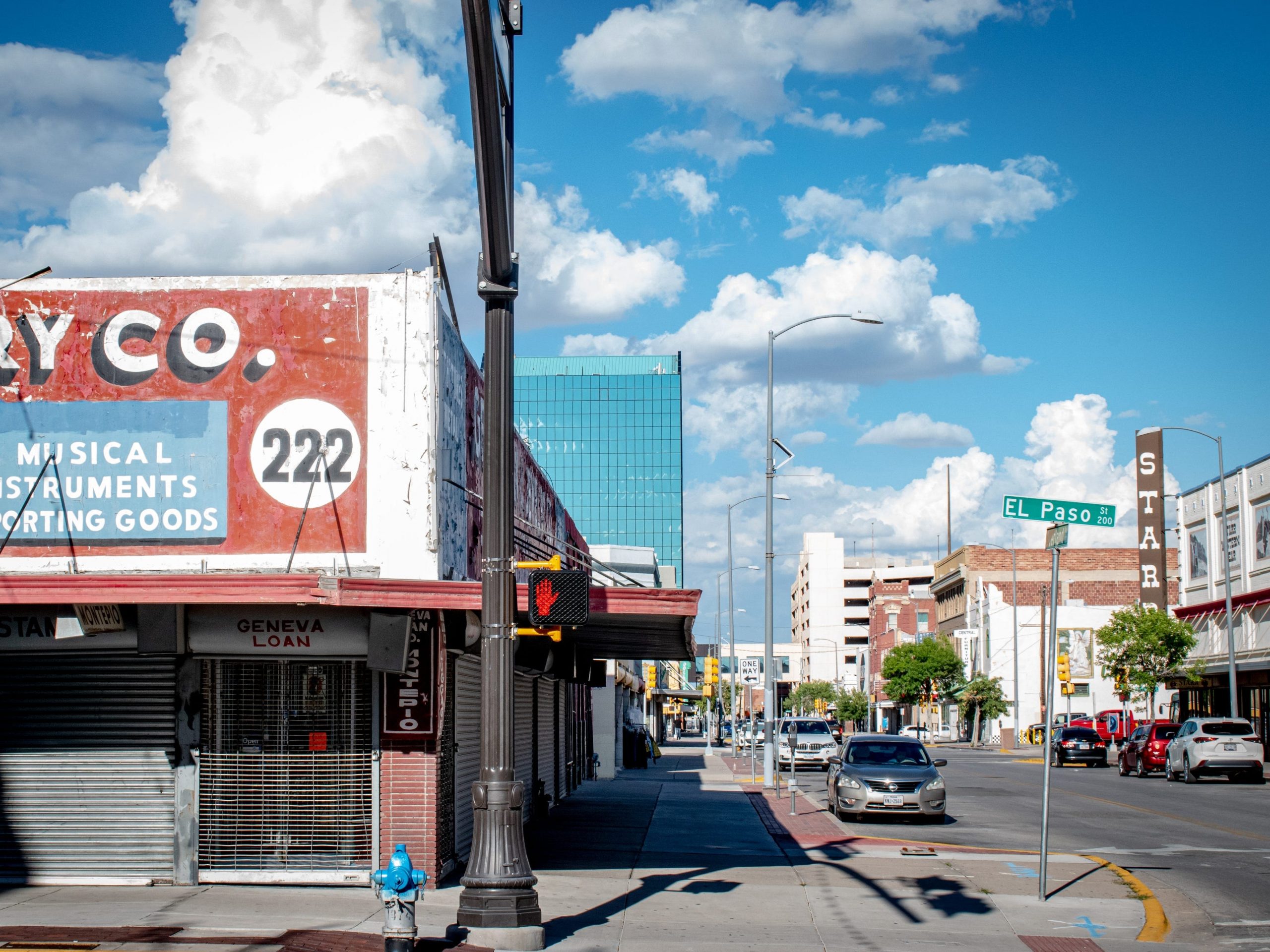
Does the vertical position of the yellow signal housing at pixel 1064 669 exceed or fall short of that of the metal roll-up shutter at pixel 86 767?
it falls short

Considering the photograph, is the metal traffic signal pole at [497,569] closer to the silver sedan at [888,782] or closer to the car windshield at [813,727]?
the silver sedan at [888,782]

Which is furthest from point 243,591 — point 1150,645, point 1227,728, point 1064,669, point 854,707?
point 854,707

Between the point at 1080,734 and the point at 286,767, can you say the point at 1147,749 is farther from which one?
the point at 286,767

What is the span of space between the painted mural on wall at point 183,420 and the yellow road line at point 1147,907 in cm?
861

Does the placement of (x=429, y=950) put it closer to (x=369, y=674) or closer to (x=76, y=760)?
(x=369, y=674)

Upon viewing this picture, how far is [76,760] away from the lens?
13258mm

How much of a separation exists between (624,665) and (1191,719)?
17.1 metres

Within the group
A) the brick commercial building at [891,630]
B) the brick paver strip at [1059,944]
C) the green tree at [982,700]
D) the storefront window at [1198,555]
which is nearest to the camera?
the brick paver strip at [1059,944]

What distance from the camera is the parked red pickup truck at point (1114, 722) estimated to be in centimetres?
6362

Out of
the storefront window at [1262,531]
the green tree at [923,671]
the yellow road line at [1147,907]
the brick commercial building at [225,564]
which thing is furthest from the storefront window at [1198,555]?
the brick commercial building at [225,564]

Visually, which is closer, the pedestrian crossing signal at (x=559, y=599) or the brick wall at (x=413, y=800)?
the pedestrian crossing signal at (x=559, y=599)

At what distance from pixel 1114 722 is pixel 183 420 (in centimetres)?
6176

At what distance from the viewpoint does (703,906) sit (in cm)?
1287

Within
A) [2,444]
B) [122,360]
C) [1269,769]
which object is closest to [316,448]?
[122,360]
